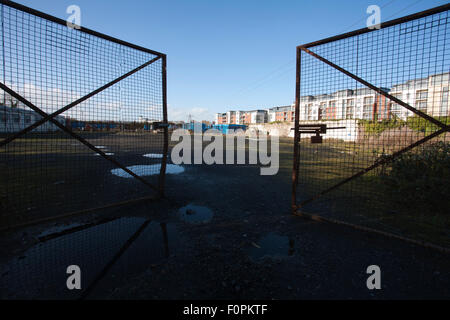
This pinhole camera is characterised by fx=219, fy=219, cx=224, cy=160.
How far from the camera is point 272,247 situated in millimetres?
3150

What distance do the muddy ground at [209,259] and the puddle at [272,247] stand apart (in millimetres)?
14

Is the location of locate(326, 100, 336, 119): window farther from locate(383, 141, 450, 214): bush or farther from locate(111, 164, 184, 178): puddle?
locate(111, 164, 184, 178): puddle

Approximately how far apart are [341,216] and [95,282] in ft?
13.4

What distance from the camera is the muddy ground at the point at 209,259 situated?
225cm

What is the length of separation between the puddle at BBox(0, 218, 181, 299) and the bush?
5.07m

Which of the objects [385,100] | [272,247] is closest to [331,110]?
[385,100]

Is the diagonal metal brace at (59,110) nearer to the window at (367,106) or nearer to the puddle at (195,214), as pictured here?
the puddle at (195,214)

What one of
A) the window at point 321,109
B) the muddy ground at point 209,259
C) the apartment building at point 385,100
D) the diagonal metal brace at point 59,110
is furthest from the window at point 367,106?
the diagonal metal brace at point 59,110

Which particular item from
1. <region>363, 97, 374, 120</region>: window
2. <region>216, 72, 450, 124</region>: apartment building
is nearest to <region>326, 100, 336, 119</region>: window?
<region>216, 72, 450, 124</region>: apartment building

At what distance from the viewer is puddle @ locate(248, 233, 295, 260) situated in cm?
296
